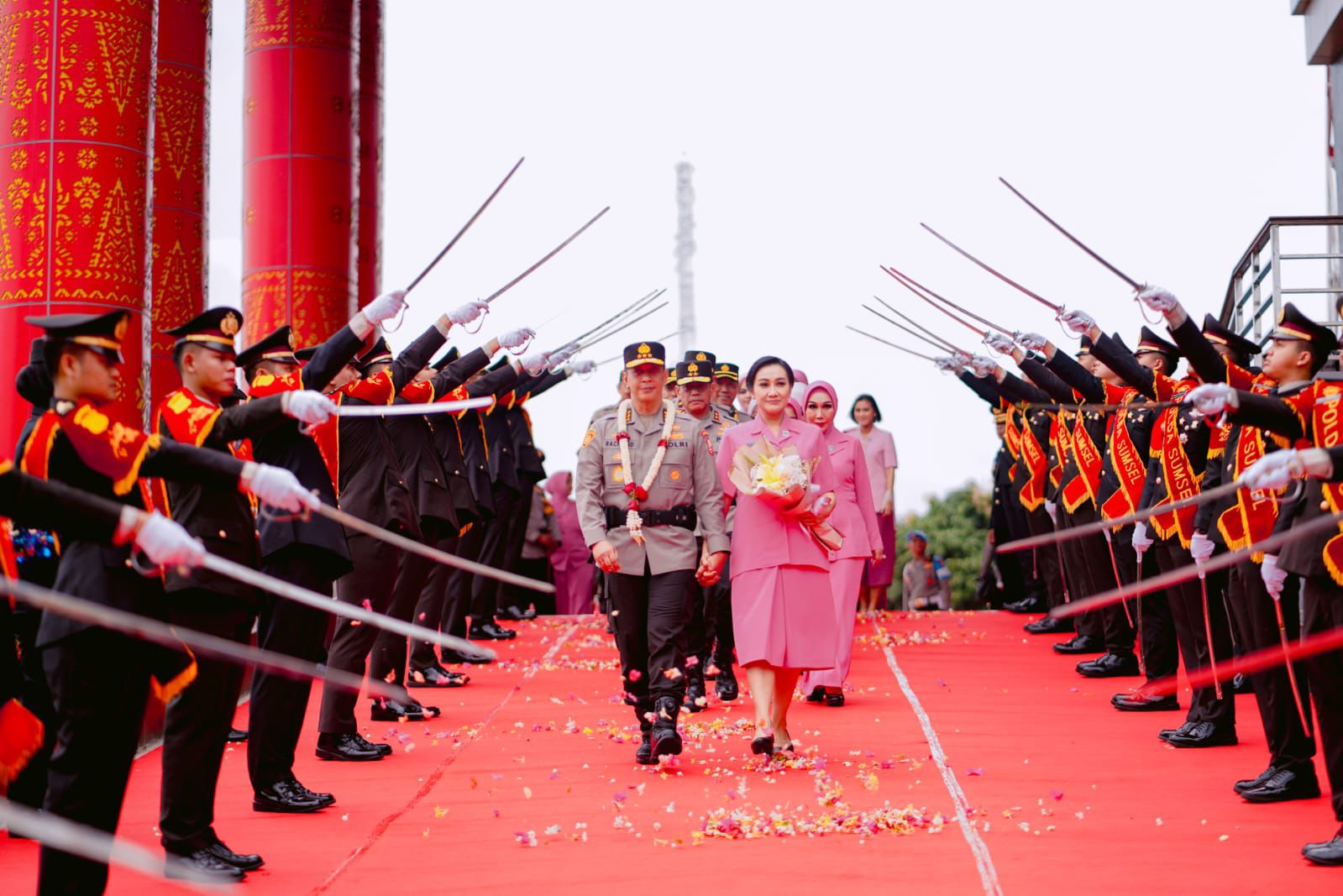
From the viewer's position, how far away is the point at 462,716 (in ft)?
22.2

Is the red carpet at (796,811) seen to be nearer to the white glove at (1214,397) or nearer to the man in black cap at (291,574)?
the man in black cap at (291,574)

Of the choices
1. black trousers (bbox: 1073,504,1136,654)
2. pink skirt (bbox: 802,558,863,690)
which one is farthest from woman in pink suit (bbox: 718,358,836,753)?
black trousers (bbox: 1073,504,1136,654)

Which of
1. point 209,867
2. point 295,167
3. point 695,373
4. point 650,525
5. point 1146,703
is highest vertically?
point 295,167

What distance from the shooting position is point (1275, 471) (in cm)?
343

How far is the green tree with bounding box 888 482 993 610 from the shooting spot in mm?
22578

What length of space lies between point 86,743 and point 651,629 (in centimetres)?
264

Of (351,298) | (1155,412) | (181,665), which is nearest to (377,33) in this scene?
(351,298)

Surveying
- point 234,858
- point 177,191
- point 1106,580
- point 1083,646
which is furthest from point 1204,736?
point 177,191

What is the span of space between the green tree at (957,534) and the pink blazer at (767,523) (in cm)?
1636

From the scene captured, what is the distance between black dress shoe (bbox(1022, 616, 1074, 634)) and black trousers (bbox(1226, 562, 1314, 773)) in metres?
5.02

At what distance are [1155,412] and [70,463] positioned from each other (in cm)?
455

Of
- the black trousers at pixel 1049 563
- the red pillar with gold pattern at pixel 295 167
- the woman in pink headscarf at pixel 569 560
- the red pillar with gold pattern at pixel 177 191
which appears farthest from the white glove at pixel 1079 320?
the woman in pink headscarf at pixel 569 560

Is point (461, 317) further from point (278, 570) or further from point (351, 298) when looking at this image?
Result: point (351, 298)

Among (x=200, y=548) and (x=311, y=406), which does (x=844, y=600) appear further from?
(x=200, y=548)
